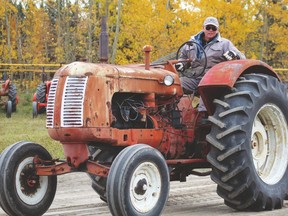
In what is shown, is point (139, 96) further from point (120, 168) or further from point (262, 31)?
point (262, 31)

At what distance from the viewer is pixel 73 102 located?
21.5 ft

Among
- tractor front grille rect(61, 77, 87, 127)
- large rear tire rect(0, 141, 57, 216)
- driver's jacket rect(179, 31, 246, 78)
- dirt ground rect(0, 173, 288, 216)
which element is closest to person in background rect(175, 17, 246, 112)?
driver's jacket rect(179, 31, 246, 78)

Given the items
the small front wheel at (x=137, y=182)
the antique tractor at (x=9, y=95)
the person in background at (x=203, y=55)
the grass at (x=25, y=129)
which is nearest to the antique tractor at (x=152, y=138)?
the small front wheel at (x=137, y=182)

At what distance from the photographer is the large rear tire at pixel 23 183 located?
263 inches

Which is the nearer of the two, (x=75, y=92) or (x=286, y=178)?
(x=75, y=92)

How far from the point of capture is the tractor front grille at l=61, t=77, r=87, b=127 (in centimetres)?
655

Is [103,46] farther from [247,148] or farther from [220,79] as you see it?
[247,148]

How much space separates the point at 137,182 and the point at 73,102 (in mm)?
1010

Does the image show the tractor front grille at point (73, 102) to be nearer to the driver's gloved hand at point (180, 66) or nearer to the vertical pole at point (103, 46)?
the vertical pole at point (103, 46)


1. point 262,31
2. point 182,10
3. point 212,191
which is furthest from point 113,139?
point 262,31

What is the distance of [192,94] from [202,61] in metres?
0.42

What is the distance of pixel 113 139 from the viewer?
6758 mm

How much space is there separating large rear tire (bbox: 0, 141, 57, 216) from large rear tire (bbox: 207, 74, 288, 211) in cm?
175

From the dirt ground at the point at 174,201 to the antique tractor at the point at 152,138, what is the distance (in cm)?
23
